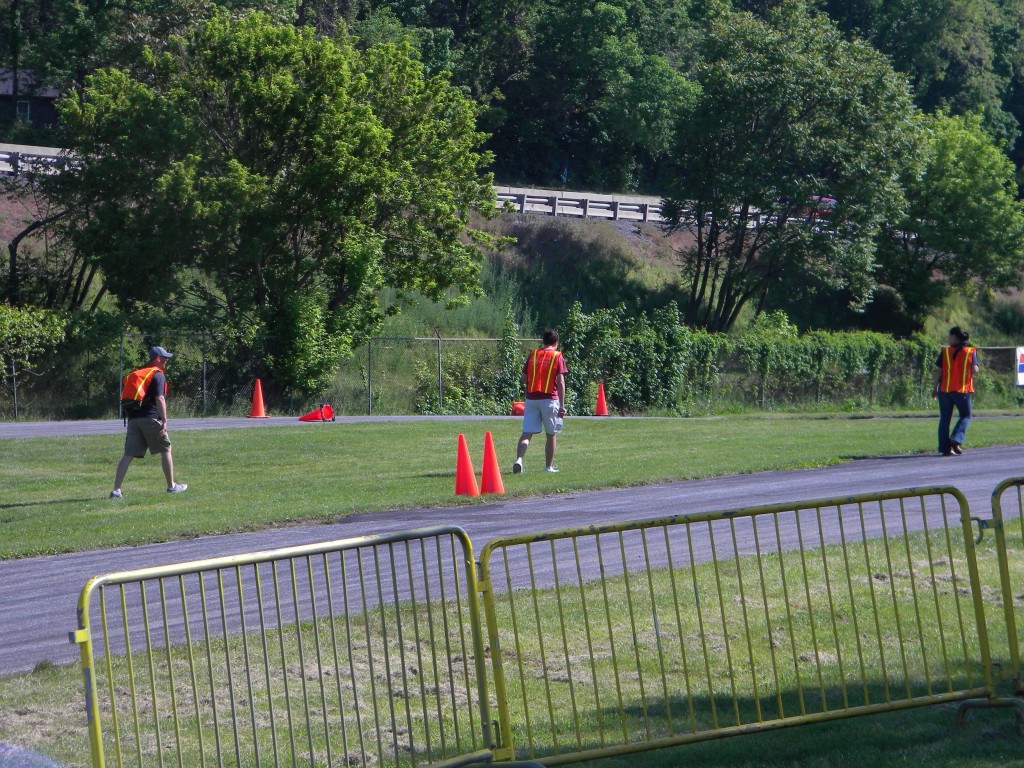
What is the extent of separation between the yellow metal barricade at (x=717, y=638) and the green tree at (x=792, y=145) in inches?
1449

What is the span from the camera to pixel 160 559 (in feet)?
34.9

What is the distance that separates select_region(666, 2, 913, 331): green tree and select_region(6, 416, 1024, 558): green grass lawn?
20324mm

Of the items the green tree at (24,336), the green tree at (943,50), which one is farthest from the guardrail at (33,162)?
the green tree at (943,50)

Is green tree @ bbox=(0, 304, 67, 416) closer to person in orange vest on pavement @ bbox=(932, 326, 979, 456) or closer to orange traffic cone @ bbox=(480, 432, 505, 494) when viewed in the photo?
orange traffic cone @ bbox=(480, 432, 505, 494)

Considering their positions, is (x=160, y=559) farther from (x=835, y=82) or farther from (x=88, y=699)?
(x=835, y=82)

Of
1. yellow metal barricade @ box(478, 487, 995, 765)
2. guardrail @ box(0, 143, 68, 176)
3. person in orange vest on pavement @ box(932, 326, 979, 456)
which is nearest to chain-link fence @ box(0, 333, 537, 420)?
guardrail @ box(0, 143, 68, 176)

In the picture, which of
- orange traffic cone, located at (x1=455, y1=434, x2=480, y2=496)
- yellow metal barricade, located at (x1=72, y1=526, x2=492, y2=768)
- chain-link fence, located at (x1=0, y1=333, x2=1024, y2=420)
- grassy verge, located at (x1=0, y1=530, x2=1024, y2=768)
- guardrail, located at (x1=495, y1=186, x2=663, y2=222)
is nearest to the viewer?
yellow metal barricade, located at (x1=72, y1=526, x2=492, y2=768)

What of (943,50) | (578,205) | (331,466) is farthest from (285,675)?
(943,50)

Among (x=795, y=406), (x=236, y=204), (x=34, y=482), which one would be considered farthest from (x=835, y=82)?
(x=34, y=482)

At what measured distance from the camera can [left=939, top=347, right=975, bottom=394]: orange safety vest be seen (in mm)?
18000

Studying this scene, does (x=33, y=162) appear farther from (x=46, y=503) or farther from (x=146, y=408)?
(x=146, y=408)

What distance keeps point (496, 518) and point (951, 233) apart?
4788 cm

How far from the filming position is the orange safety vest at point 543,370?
1567 cm

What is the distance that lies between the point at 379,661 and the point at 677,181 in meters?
43.1
